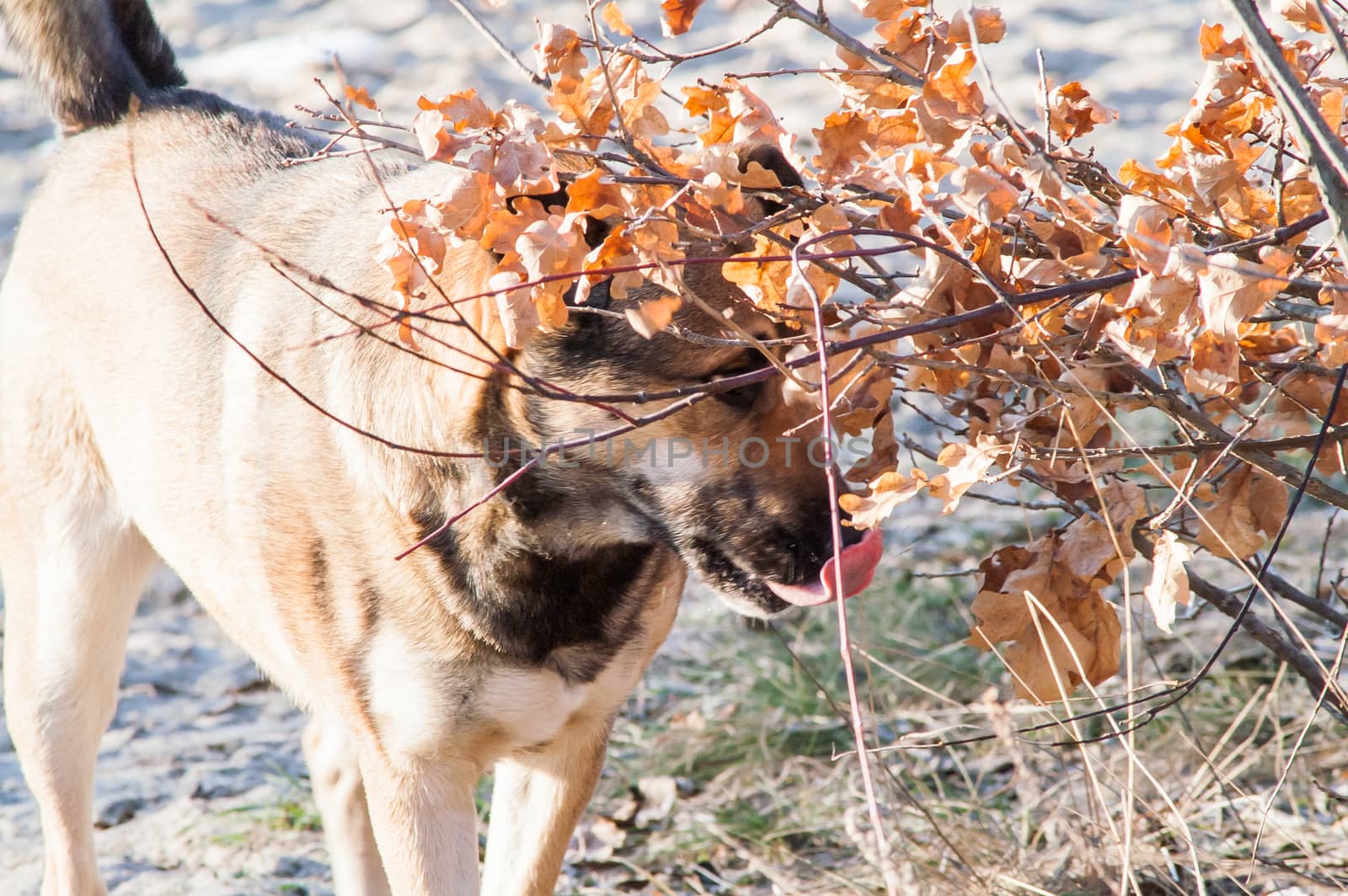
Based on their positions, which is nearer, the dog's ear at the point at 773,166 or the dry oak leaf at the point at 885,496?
the dry oak leaf at the point at 885,496

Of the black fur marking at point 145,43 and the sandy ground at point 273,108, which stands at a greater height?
the black fur marking at point 145,43

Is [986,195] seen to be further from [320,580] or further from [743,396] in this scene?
[320,580]

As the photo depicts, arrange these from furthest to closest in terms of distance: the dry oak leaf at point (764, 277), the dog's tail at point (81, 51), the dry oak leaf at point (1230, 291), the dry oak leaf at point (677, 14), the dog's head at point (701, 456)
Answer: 1. the dog's tail at point (81, 51)
2. the dog's head at point (701, 456)
3. the dry oak leaf at point (677, 14)
4. the dry oak leaf at point (764, 277)
5. the dry oak leaf at point (1230, 291)

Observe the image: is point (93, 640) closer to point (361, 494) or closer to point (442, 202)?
point (361, 494)

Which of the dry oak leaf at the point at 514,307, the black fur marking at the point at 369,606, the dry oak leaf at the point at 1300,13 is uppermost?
the dry oak leaf at the point at 1300,13

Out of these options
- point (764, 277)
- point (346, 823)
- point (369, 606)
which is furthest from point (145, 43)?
point (764, 277)

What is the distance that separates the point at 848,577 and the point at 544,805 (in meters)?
0.92

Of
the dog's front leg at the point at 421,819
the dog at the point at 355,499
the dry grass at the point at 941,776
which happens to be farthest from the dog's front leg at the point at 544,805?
the dry grass at the point at 941,776

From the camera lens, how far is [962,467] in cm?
171

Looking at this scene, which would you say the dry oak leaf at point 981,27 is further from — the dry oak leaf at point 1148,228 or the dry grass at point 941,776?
the dry grass at point 941,776

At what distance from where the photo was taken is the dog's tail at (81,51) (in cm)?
333

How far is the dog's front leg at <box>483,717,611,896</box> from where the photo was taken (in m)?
2.62

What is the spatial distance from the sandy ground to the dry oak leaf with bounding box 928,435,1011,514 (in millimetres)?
717

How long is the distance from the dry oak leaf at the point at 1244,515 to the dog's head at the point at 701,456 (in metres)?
0.59
